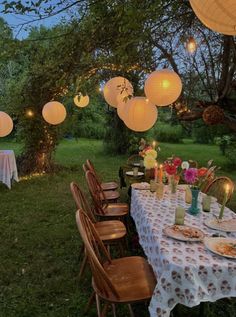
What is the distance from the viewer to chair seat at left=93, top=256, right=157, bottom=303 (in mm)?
1893

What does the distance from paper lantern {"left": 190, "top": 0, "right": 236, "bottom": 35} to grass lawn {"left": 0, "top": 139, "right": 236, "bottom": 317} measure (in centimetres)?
195

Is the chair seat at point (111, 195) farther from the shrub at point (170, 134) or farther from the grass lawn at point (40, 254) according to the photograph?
the shrub at point (170, 134)

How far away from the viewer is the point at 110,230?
308 cm

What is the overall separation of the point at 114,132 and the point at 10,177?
4.80 m

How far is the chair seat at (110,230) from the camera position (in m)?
2.92

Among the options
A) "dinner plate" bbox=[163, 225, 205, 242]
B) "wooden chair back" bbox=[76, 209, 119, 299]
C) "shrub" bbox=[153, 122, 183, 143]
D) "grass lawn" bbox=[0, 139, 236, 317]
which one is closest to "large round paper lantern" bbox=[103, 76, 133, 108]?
"grass lawn" bbox=[0, 139, 236, 317]

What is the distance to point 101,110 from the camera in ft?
44.9

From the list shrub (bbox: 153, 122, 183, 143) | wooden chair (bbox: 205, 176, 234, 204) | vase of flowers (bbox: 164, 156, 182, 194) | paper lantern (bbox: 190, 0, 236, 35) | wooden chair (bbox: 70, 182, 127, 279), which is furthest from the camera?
shrub (bbox: 153, 122, 183, 143)

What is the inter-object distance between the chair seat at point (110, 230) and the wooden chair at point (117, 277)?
56cm

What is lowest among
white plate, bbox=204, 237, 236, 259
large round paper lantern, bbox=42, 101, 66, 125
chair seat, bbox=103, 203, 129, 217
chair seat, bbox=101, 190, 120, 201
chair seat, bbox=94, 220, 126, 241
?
chair seat, bbox=101, 190, 120, 201

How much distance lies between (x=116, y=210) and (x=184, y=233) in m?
1.77

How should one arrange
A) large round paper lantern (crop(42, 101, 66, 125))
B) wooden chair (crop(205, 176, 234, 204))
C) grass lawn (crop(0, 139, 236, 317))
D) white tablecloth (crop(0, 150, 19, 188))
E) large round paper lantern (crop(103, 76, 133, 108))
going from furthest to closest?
white tablecloth (crop(0, 150, 19, 188)), large round paper lantern (crop(42, 101, 66, 125)), large round paper lantern (crop(103, 76, 133, 108)), wooden chair (crop(205, 176, 234, 204)), grass lawn (crop(0, 139, 236, 317))

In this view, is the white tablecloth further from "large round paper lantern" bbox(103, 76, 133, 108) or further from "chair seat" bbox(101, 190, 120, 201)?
"large round paper lantern" bbox(103, 76, 133, 108)

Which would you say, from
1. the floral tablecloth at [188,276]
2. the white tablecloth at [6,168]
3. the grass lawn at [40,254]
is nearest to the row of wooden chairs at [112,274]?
the floral tablecloth at [188,276]
